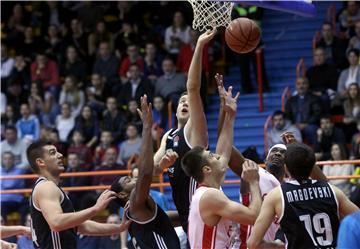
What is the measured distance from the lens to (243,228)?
7.88 m

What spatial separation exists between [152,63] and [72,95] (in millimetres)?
1639

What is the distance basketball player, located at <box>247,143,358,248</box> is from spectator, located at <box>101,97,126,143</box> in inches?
364

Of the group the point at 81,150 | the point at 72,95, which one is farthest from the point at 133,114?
the point at 72,95

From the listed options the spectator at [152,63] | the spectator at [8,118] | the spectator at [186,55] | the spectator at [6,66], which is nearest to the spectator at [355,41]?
the spectator at [186,55]

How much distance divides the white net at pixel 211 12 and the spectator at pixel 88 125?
7.45m

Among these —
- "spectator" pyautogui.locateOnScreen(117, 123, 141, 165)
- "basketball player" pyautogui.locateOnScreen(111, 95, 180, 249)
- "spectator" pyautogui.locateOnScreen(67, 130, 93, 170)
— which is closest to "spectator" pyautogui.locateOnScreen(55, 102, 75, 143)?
"spectator" pyautogui.locateOnScreen(67, 130, 93, 170)

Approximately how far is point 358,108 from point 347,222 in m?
9.46

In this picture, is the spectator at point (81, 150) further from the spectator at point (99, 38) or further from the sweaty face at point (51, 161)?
the sweaty face at point (51, 161)

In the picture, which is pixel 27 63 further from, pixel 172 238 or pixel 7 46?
pixel 172 238

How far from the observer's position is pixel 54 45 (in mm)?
18391

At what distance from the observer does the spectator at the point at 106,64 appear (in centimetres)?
1717

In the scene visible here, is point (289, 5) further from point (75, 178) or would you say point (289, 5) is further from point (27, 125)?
point (27, 125)

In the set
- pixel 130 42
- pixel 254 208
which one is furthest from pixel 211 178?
pixel 130 42

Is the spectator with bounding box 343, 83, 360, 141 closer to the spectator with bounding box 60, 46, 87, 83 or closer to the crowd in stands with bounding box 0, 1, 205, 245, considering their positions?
the crowd in stands with bounding box 0, 1, 205, 245
